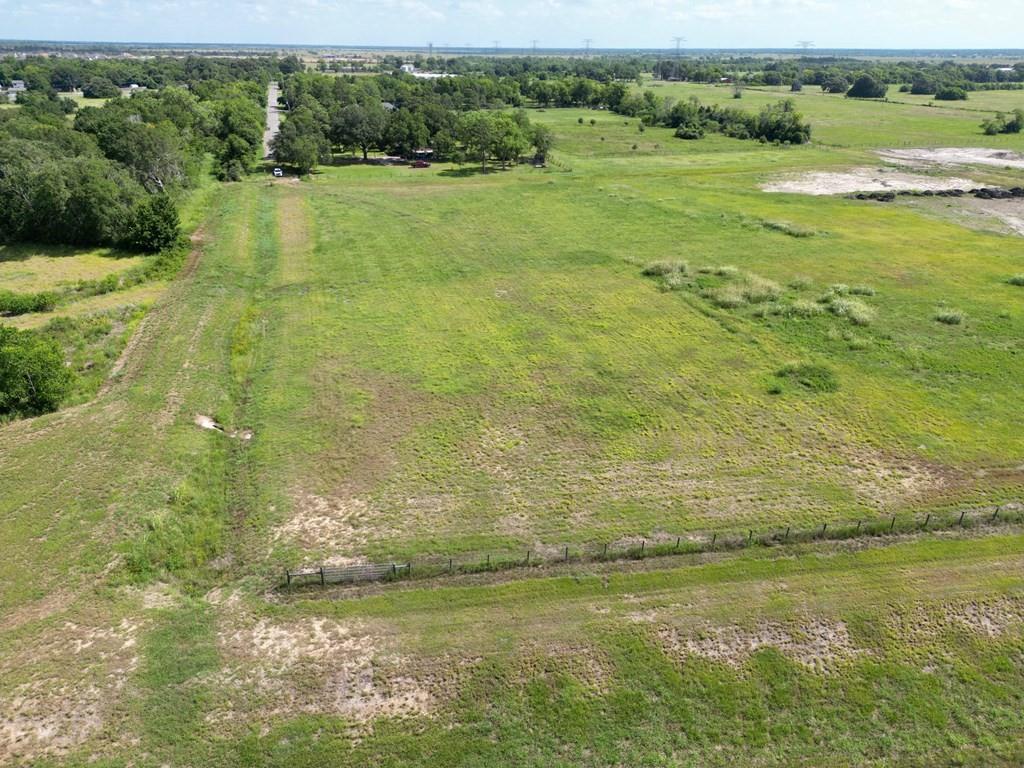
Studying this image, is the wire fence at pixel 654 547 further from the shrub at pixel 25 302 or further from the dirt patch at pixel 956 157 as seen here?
the dirt patch at pixel 956 157

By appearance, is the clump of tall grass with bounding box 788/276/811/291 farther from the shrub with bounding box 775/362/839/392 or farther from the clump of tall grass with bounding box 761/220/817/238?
the shrub with bounding box 775/362/839/392

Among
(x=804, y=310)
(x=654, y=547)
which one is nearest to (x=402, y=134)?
(x=804, y=310)

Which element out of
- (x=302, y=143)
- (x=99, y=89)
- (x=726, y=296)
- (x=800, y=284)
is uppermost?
(x=99, y=89)

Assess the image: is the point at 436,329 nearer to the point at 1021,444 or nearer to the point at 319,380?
the point at 319,380

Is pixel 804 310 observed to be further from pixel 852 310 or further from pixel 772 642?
pixel 772 642

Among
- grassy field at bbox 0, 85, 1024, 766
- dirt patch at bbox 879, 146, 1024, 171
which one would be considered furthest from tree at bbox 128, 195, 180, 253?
dirt patch at bbox 879, 146, 1024, 171
